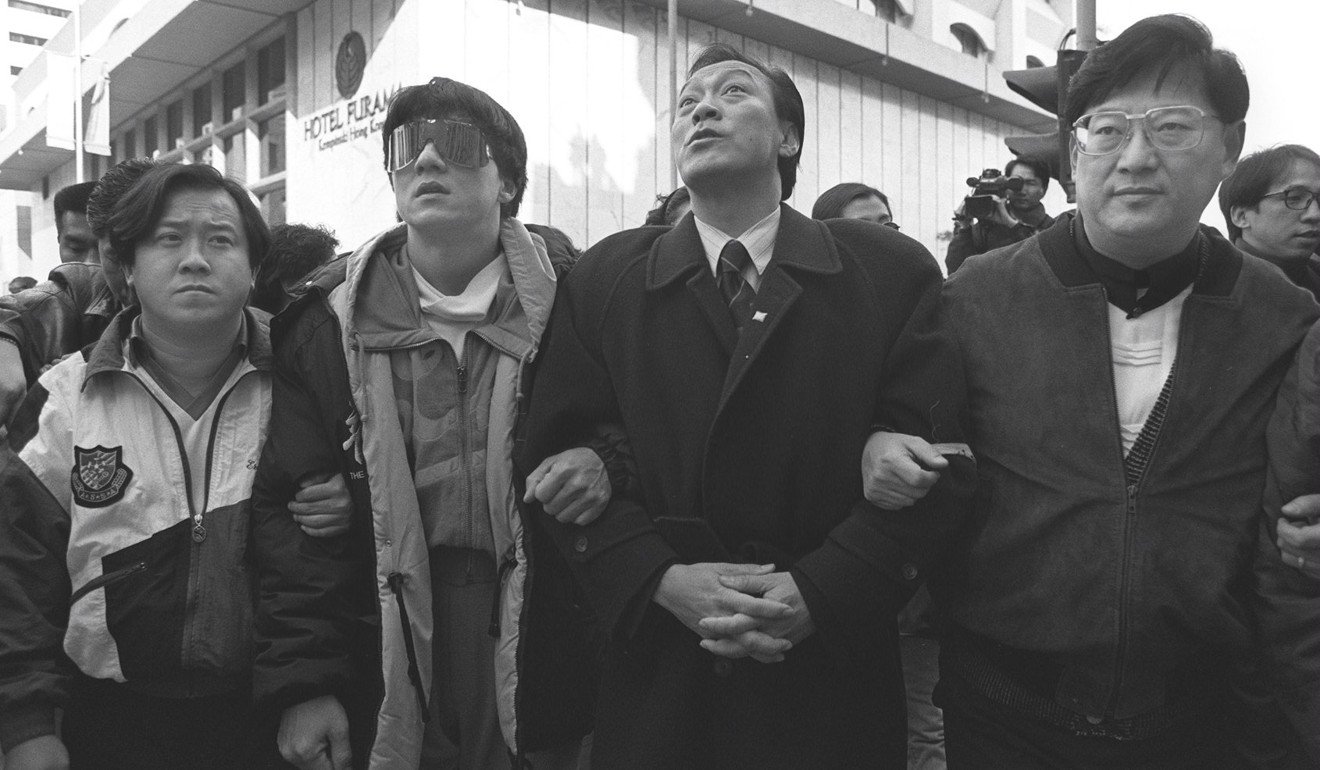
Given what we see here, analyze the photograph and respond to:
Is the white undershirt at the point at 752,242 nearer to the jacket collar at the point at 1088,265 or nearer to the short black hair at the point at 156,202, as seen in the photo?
the jacket collar at the point at 1088,265

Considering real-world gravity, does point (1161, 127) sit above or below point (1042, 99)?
below

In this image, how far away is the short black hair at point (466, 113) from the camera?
276 centimetres

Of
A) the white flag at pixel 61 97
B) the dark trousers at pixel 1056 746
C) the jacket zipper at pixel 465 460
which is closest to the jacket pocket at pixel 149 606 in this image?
the jacket zipper at pixel 465 460

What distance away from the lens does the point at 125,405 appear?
2496mm

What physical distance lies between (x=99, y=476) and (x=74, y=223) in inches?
114

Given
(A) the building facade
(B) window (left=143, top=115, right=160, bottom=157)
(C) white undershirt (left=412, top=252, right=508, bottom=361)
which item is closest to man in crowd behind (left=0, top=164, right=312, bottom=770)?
(C) white undershirt (left=412, top=252, right=508, bottom=361)

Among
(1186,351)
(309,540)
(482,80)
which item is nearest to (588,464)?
(309,540)

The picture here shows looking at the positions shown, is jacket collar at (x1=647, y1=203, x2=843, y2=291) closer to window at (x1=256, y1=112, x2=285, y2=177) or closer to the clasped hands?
the clasped hands

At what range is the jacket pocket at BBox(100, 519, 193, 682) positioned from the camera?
2348mm

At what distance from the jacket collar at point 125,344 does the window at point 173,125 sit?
1536cm

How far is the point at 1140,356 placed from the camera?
6.87ft

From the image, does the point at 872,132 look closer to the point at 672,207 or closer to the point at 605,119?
the point at 605,119

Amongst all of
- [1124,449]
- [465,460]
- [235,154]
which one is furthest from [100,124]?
[1124,449]

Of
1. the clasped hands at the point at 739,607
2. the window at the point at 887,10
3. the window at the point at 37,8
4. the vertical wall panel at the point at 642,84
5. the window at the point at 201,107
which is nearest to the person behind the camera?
the clasped hands at the point at 739,607
